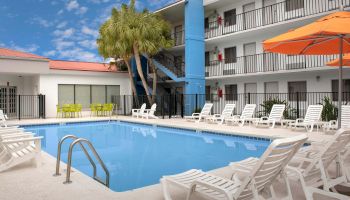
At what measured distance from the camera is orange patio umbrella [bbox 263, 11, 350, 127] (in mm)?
5099

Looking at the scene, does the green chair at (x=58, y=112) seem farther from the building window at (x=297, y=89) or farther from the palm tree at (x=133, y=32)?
the building window at (x=297, y=89)

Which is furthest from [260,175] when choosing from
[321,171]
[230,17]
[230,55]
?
[230,17]

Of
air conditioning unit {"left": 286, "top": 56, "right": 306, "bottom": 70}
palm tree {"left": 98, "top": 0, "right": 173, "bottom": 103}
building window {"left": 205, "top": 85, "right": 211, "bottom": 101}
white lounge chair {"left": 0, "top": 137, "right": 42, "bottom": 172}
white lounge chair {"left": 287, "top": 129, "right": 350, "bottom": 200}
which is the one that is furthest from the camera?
building window {"left": 205, "top": 85, "right": 211, "bottom": 101}

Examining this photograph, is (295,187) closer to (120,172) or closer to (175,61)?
(120,172)

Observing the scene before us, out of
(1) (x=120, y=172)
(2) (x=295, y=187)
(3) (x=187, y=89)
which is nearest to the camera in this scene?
(2) (x=295, y=187)

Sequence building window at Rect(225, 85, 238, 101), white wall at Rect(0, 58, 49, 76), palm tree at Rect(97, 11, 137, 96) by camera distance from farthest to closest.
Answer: building window at Rect(225, 85, 238, 101) → palm tree at Rect(97, 11, 137, 96) → white wall at Rect(0, 58, 49, 76)

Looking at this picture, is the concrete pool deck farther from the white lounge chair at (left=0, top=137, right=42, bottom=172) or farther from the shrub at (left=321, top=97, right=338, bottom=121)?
the shrub at (left=321, top=97, right=338, bottom=121)

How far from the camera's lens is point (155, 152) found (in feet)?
30.7

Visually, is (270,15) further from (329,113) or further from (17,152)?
(17,152)

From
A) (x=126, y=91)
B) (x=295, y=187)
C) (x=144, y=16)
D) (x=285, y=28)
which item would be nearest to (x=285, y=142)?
(x=295, y=187)

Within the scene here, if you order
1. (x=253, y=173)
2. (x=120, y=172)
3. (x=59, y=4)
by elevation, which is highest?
(x=59, y=4)

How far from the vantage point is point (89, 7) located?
281ft

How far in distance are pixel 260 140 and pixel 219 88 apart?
474 inches

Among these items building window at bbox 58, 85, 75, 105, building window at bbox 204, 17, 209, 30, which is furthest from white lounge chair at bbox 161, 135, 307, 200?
building window at bbox 204, 17, 209, 30
